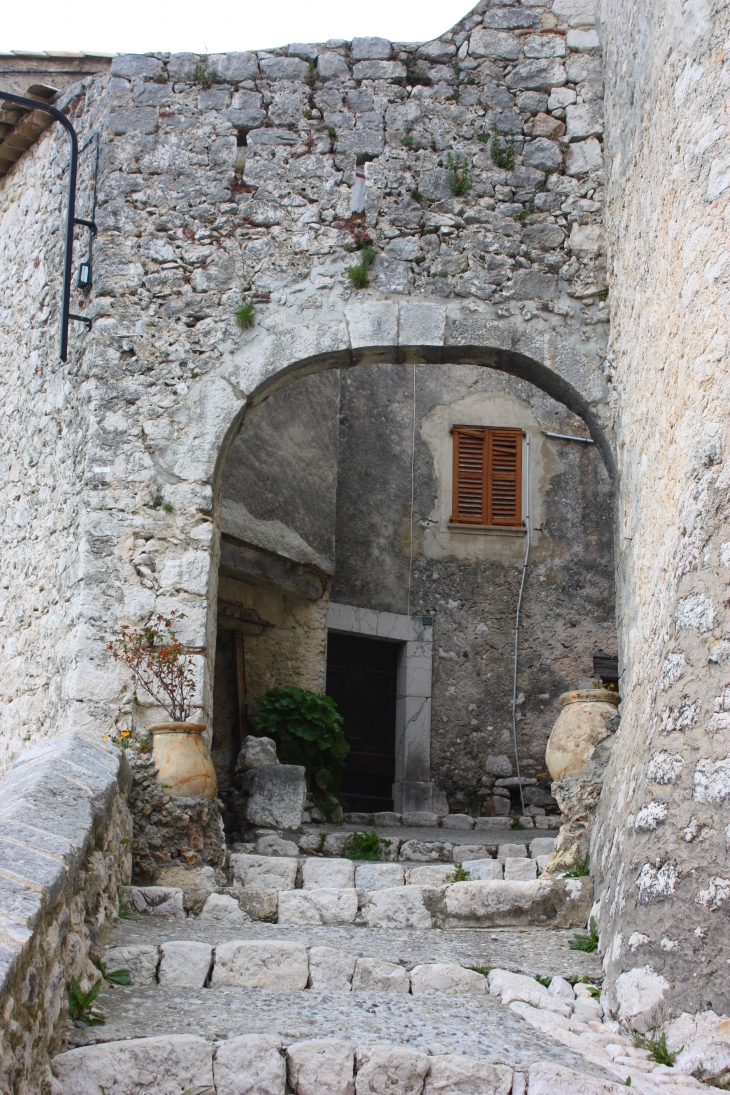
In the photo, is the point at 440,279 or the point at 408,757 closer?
the point at 440,279

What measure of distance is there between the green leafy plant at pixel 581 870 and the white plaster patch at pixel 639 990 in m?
1.09

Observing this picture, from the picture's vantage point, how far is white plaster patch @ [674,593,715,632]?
10.2 ft

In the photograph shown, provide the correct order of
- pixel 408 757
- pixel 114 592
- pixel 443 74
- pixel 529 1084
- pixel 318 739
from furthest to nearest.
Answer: pixel 408 757 < pixel 318 739 < pixel 443 74 < pixel 114 592 < pixel 529 1084

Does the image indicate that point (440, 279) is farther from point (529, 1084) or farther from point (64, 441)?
point (529, 1084)

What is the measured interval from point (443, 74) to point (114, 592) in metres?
3.47

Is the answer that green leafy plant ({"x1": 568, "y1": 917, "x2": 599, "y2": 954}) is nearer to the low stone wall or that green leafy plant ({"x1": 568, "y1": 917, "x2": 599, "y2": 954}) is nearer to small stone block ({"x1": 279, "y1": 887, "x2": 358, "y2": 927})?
small stone block ({"x1": 279, "y1": 887, "x2": 358, "y2": 927})

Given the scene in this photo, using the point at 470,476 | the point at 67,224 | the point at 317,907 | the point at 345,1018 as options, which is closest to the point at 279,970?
the point at 345,1018

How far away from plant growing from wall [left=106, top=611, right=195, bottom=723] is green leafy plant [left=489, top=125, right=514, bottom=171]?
10.0ft

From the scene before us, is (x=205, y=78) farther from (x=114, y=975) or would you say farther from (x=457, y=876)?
(x=114, y=975)

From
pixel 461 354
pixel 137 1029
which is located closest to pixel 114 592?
pixel 461 354

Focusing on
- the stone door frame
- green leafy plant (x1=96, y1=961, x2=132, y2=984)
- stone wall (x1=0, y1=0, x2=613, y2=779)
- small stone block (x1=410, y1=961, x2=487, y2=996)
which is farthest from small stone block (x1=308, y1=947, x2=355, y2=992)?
the stone door frame

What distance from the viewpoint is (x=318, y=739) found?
7.51m

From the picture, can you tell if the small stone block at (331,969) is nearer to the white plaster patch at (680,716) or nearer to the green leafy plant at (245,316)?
the white plaster patch at (680,716)

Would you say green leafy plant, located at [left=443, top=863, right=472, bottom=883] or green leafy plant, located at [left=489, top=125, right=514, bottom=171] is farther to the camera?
green leafy plant, located at [left=489, top=125, right=514, bottom=171]
